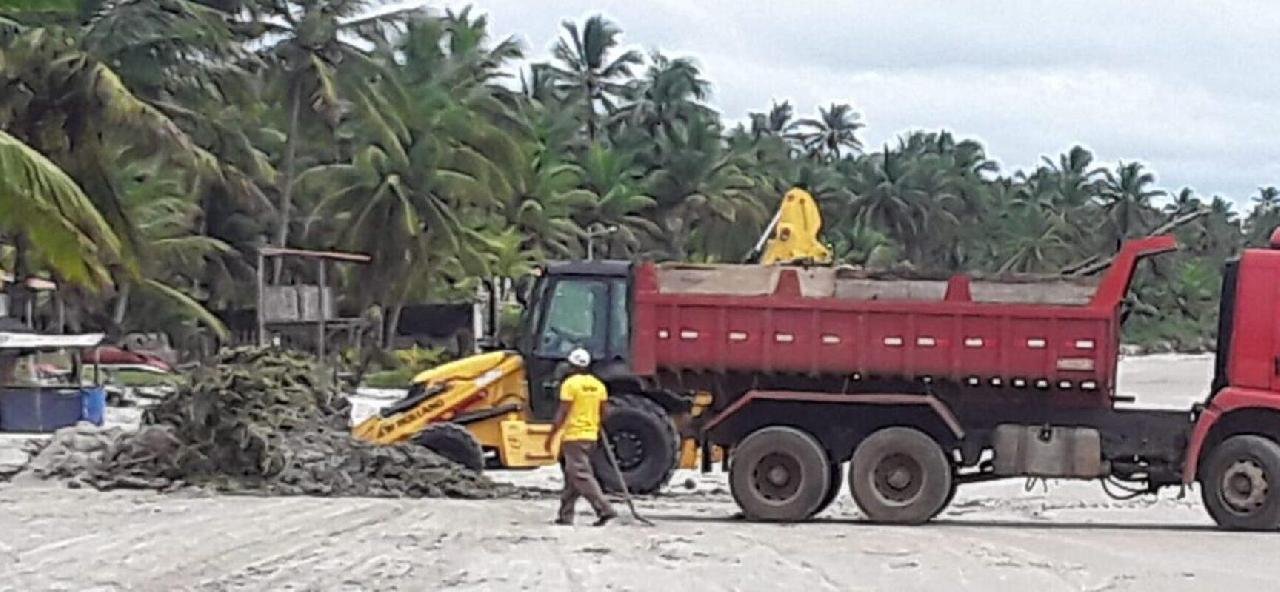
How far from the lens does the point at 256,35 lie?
152ft

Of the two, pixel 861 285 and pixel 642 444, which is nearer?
pixel 861 285

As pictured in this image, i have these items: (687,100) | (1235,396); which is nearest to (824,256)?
(1235,396)

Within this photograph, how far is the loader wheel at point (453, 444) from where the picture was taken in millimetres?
22156

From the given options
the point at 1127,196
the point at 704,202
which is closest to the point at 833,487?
the point at 704,202

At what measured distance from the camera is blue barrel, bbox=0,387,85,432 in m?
32.6

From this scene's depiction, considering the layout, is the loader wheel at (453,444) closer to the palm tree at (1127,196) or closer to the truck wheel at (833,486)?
the truck wheel at (833,486)

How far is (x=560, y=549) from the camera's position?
15797 mm

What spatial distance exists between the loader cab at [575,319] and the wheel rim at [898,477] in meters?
3.54

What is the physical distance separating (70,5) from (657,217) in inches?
1981

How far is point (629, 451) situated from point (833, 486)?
2690 millimetres

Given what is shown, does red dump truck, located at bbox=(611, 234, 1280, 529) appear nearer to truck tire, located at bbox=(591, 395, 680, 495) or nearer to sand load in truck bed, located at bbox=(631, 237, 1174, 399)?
sand load in truck bed, located at bbox=(631, 237, 1174, 399)

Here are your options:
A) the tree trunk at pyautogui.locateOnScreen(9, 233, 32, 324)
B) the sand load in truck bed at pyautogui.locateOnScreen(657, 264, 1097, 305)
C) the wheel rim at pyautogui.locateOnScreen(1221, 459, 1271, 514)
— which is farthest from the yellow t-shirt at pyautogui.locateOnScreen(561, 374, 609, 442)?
the tree trunk at pyautogui.locateOnScreen(9, 233, 32, 324)

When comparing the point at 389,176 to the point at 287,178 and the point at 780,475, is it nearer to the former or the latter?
the point at 287,178

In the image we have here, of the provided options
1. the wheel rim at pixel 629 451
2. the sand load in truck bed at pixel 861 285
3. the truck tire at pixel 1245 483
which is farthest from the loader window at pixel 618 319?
the truck tire at pixel 1245 483
